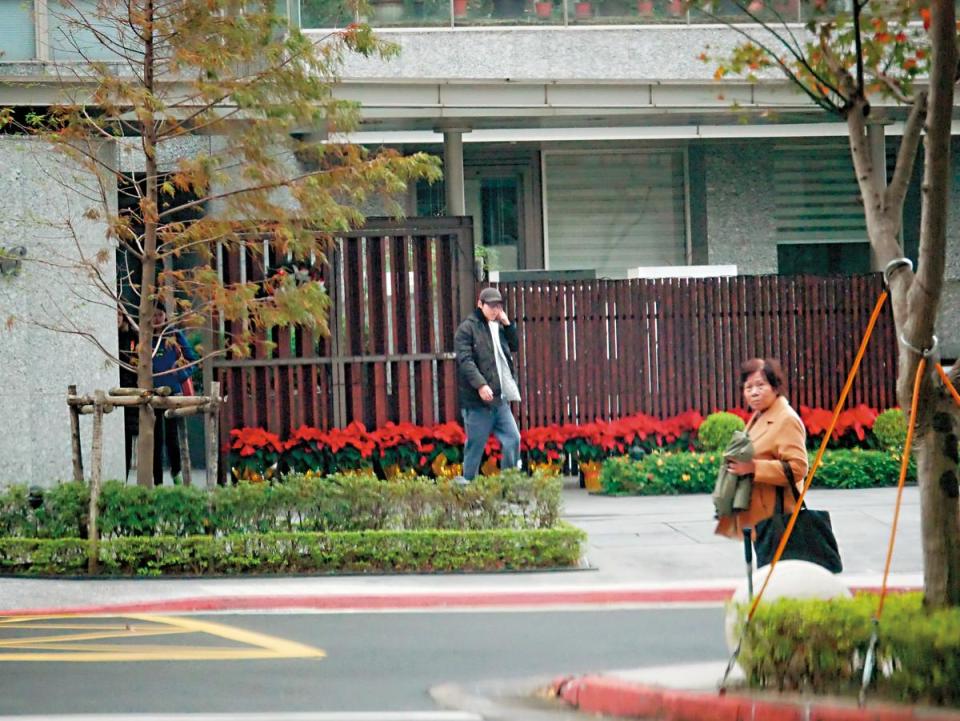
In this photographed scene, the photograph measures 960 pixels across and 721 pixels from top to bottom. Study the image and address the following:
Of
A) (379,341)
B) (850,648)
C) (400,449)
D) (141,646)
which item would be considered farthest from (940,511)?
(379,341)

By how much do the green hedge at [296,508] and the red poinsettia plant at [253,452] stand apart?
12.2ft

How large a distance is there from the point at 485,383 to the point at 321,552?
10.1 feet

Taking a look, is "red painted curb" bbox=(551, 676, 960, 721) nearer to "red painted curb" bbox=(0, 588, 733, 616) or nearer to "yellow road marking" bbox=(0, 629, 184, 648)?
"red painted curb" bbox=(0, 588, 733, 616)

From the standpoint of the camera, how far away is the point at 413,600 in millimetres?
10719

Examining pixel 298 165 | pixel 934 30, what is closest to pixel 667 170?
pixel 298 165

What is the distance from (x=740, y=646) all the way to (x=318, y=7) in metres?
13.0

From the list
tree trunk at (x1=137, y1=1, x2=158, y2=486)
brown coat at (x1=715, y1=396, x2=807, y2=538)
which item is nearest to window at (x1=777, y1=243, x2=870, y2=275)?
tree trunk at (x1=137, y1=1, x2=158, y2=486)

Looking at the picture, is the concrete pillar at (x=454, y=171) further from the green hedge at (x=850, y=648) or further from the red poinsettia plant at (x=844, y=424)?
the green hedge at (x=850, y=648)

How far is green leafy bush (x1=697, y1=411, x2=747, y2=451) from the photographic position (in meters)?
16.5

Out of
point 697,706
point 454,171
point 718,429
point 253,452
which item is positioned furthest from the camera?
point 454,171

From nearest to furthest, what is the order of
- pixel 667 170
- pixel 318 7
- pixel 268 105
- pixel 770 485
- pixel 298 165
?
1. pixel 770 485
2. pixel 268 105
3. pixel 298 165
4. pixel 318 7
5. pixel 667 170

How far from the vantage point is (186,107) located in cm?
1304

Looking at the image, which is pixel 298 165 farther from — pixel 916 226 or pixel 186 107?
pixel 916 226

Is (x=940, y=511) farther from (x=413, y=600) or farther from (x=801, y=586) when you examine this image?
(x=413, y=600)
